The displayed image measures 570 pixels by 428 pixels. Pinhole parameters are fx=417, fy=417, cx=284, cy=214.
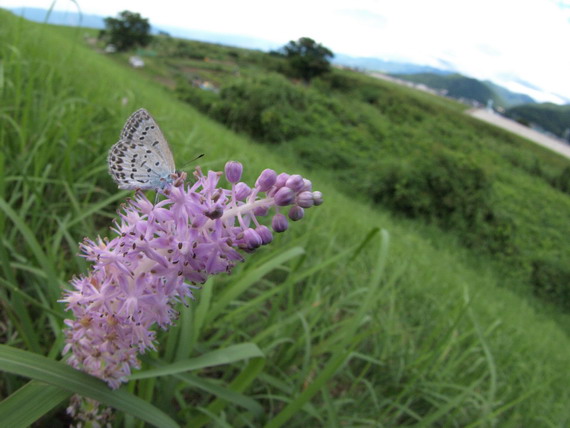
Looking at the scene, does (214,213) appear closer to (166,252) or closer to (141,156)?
(166,252)

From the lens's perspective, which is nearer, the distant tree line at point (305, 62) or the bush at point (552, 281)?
the bush at point (552, 281)

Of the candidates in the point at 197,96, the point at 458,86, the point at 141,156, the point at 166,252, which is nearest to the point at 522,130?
the point at 458,86

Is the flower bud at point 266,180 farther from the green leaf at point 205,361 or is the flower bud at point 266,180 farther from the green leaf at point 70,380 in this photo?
the green leaf at point 70,380

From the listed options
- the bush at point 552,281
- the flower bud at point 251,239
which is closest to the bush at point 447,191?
the bush at point 552,281

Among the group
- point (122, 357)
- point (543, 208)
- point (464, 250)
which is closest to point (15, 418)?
point (122, 357)

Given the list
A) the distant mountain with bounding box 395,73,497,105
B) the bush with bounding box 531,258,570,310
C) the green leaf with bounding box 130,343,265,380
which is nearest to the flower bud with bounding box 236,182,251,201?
the green leaf with bounding box 130,343,265,380
